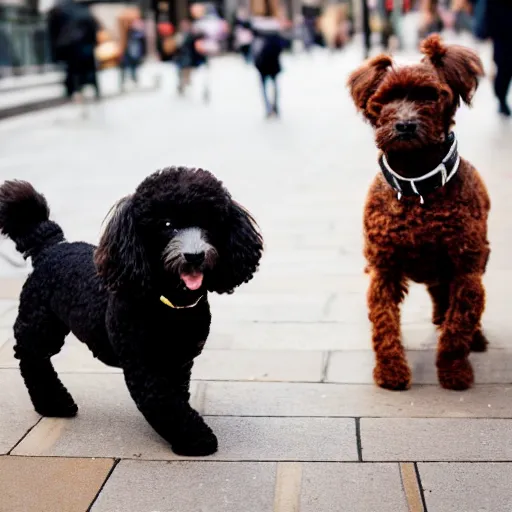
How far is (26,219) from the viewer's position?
3367 mm

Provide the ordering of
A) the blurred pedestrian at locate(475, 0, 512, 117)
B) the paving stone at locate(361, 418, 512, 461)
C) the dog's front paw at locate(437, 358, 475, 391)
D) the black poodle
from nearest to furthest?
the black poodle
the paving stone at locate(361, 418, 512, 461)
the dog's front paw at locate(437, 358, 475, 391)
the blurred pedestrian at locate(475, 0, 512, 117)

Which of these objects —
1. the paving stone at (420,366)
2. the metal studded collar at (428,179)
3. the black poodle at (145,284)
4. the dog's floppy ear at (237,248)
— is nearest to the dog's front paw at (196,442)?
the black poodle at (145,284)

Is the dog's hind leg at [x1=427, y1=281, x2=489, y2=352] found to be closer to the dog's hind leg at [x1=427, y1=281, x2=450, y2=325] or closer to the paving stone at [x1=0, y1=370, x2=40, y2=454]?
the dog's hind leg at [x1=427, y1=281, x2=450, y2=325]

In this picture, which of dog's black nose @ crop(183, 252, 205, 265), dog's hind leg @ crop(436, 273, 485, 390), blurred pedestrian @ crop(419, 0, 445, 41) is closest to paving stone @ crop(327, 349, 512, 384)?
dog's hind leg @ crop(436, 273, 485, 390)

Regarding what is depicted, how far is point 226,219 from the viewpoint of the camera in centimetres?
286

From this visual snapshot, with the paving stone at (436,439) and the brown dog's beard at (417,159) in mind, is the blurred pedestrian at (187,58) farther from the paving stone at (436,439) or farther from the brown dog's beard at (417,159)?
the paving stone at (436,439)

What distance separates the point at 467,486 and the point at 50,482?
1348 millimetres

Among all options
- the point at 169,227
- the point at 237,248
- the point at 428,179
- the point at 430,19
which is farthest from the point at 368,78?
the point at 430,19

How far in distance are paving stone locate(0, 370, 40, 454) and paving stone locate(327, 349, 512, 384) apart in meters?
1.26

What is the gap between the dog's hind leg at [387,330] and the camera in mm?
3582

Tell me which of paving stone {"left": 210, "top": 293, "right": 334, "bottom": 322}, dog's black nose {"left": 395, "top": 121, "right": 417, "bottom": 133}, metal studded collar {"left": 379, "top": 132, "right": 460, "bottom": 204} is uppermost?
dog's black nose {"left": 395, "top": 121, "right": 417, "bottom": 133}

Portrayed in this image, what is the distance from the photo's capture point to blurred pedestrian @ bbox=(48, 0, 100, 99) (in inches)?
617

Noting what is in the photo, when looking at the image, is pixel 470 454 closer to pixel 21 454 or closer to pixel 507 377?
pixel 507 377

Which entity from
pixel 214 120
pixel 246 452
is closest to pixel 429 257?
pixel 246 452
